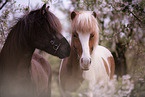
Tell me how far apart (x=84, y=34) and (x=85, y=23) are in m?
0.07

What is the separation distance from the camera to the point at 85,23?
912 mm

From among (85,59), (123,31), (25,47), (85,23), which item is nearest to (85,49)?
(85,59)

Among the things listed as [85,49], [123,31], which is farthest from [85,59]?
[123,31]

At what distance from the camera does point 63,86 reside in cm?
111

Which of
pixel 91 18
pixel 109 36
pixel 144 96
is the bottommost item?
pixel 144 96

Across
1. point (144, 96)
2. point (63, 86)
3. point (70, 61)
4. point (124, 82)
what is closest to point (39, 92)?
point (63, 86)

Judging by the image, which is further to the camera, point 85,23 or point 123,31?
point 123,31

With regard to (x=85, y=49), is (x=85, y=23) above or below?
above

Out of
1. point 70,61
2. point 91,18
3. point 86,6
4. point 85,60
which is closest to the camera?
point 85,60

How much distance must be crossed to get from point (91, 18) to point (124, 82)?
0.47 m

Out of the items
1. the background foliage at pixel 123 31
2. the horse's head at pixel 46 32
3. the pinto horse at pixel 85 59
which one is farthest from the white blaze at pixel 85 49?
the background foliage at pixel 123 31

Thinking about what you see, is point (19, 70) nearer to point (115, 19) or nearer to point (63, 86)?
point (63, 86)

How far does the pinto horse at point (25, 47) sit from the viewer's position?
85cm

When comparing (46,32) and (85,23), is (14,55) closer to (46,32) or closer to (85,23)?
(46,32)
